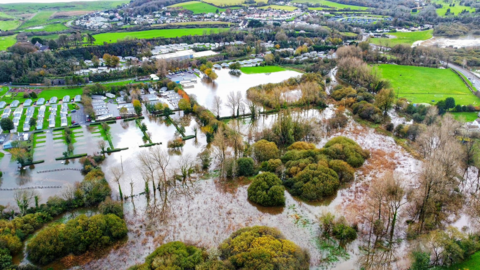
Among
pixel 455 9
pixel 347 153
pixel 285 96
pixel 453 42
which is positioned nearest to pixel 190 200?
pixel 347 153

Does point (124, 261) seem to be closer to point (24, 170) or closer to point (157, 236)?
point (157, 236)

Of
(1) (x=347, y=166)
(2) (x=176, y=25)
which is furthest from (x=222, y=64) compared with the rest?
(1) (x=347, y=166)

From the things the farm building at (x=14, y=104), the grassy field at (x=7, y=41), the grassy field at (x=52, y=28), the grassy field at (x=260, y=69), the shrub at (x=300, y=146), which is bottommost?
the shrub at (x=300, y=146)

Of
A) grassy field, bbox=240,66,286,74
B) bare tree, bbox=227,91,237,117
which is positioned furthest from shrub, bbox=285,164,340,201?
grassy field, bbox=240,66,286,74

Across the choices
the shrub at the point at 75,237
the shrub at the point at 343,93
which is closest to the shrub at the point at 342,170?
the shrub at the point at 75,237

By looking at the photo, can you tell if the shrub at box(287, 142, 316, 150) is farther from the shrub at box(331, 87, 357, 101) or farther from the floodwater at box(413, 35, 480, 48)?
the floodwater at box(413, 35, 480, 48)

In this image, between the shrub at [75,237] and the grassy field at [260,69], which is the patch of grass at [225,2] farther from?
the shrub at [75,237]

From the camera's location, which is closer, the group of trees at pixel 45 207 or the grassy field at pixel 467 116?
the group of trees at pixel 45 207
